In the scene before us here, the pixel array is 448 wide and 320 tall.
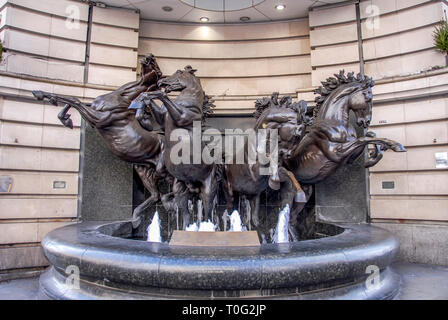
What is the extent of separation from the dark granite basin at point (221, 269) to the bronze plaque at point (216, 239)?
39 cm

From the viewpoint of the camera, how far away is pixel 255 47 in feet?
37.7

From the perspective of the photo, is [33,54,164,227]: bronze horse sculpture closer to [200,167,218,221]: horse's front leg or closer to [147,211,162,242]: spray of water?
[147,211,162,242]: spray of water

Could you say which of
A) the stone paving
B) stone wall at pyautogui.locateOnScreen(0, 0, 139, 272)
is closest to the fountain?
the stone paving

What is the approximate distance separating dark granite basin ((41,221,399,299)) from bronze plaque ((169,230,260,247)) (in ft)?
1.26

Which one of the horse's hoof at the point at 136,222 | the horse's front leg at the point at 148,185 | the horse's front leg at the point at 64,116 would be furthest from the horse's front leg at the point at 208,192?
the horse's front leg at the point at 64,116

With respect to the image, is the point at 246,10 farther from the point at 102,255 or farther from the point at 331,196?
the point at 102,255

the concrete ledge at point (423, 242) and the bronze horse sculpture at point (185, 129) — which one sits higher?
the bronze horse sculpture at point (185, 129)

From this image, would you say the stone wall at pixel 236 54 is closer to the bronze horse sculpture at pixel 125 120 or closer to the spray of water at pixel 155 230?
the bronze horse sculpture at pixel 125 120

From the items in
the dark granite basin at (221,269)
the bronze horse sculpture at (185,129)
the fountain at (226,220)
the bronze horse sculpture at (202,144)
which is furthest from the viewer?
the bronze horse sculpture at (202,144)

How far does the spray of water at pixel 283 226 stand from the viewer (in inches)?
312

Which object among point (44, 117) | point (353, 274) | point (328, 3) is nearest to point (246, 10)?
point (328, 3)

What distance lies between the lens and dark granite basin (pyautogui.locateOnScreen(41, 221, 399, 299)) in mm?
3850

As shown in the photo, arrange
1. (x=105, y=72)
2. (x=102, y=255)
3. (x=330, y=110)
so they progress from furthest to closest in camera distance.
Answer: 1. (x=105, y=72)
2. (x=330, y=110)
3. (x=102, y=255)
